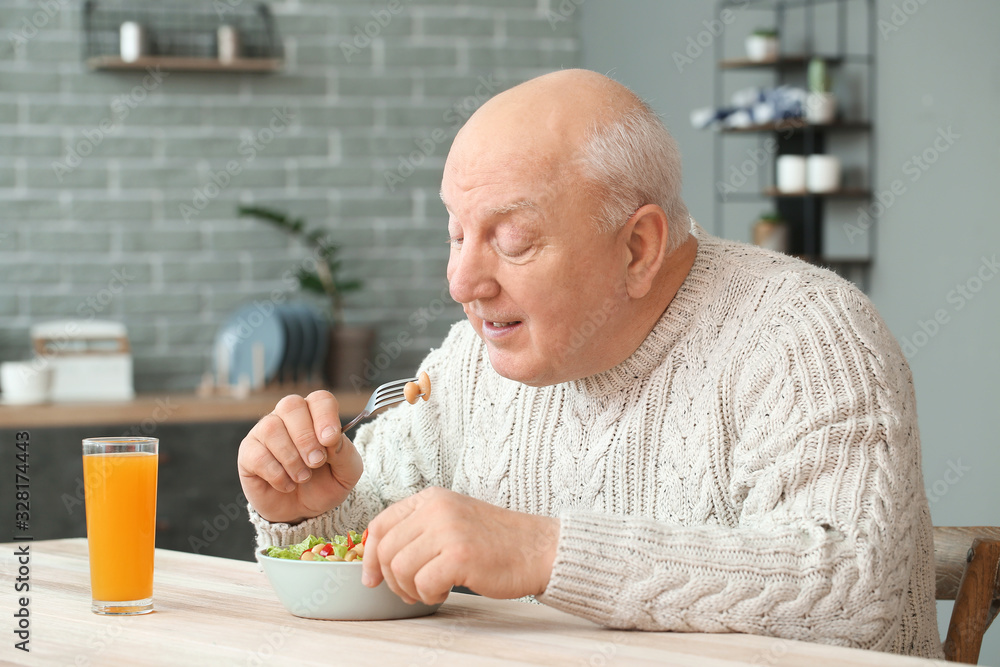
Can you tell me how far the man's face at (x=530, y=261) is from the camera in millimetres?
1236

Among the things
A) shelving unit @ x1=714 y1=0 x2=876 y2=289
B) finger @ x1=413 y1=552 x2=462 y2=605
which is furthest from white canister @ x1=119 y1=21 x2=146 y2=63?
finger @ x1=413 y1=552 x2=462 y2=605

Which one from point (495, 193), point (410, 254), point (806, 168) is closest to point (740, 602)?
point (495, 193)

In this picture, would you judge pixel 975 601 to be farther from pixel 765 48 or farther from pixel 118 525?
pixel 765 48

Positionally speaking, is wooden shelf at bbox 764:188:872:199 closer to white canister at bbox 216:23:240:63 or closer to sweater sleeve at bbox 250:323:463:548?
sweater sleeve at bbox 250:323:463:548

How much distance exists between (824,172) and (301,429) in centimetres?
212

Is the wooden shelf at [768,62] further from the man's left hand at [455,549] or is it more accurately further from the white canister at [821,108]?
the man's left hand at [455,549]

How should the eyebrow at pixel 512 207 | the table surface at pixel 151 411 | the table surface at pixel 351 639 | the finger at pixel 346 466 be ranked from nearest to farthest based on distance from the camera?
the table surface at pixel 351 639 < the eyebrow at pixel 512 207 < the finger at pixel 346 466 < the table surface at pixel 151 411

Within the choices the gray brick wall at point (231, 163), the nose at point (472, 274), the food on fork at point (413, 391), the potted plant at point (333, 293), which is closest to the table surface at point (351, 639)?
the food on fork at point (413, 391)

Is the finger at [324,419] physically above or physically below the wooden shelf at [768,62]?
below

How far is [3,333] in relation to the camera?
3562 millimetres

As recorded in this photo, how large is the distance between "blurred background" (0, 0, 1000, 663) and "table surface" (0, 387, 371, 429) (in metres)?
0.02

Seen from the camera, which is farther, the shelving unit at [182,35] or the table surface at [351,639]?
the shelving unit at [182,35]

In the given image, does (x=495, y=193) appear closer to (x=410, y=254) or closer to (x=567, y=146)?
(x=567, y=146)

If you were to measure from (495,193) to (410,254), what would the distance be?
8.88 feet
